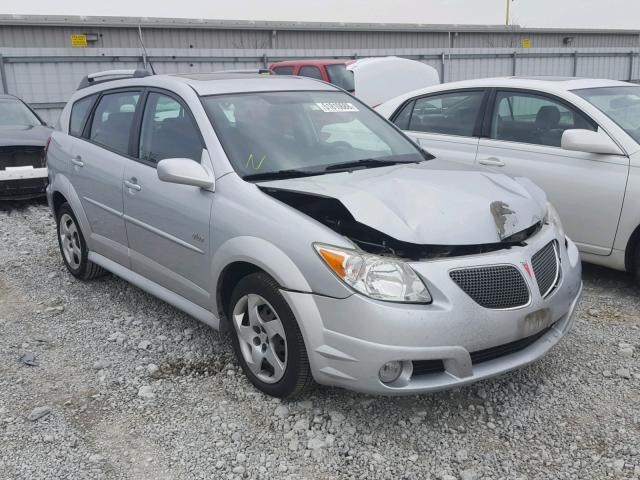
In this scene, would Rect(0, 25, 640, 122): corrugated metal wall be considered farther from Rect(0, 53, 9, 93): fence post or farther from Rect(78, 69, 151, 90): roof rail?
Rect(78, 69, 151, 90): roof rail

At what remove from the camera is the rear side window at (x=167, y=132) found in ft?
12.5

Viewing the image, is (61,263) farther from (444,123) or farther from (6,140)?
(444,123)

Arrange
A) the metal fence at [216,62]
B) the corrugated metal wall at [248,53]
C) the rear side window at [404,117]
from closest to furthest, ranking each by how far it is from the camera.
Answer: the rear side window at [404,117] → the metal fence at [216,62] → the corrugated metal wall at [248,53]

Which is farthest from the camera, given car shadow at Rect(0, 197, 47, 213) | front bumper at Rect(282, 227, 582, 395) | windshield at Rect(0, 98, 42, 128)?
windshield at Rect(0, 98, 42, 128)

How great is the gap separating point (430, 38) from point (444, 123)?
2113cm

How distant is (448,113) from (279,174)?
2.74 m

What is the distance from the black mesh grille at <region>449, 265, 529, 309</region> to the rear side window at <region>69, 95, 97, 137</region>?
138 inches

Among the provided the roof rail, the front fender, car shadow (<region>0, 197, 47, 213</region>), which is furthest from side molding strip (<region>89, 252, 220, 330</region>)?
car shadow (<region>0, 197, 47, 213</region>)

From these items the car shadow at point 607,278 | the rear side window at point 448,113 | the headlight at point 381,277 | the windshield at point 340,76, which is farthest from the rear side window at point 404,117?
the windshield at point 340,76

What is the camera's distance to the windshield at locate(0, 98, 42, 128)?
→ 29.6 feet

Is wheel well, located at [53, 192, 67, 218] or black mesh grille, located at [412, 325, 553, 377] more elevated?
wheel well, located at [53, 192, 67, 218]

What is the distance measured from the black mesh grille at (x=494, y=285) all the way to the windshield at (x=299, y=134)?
3.85ft

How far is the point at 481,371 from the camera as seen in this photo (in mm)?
2922

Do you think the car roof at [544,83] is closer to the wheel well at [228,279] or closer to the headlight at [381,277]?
the headlight at [381,277]
